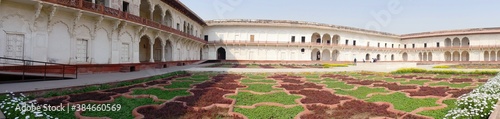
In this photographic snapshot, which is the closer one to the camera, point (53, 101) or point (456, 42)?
point (53, 101)

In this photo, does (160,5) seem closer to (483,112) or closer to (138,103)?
(138,103)

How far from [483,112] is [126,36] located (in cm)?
1863

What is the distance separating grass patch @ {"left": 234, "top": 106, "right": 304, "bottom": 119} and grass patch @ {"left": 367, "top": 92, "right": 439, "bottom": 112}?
6.85ft

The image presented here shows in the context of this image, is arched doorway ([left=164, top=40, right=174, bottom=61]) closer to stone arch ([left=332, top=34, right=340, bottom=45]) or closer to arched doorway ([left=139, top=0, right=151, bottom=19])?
arched doorway ([left=139, top=0, right=151, bottom=19])

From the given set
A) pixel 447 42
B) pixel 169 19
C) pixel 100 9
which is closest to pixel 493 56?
pixel 447 42

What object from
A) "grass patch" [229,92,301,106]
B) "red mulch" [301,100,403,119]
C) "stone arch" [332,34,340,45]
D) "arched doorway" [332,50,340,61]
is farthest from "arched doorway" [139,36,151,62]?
"stone arch" [332,34,340,45]

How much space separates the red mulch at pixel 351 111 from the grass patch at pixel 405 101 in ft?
1.14

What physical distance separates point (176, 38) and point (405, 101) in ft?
75.9

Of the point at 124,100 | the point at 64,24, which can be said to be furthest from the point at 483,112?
the point at 64,24

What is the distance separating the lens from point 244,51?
43750mm

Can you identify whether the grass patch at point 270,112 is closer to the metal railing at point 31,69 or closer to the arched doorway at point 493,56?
the metal railing at point 31,69

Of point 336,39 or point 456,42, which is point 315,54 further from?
point 456,42

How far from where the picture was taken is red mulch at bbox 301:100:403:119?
5.12 metres

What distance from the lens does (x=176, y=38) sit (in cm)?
2716
